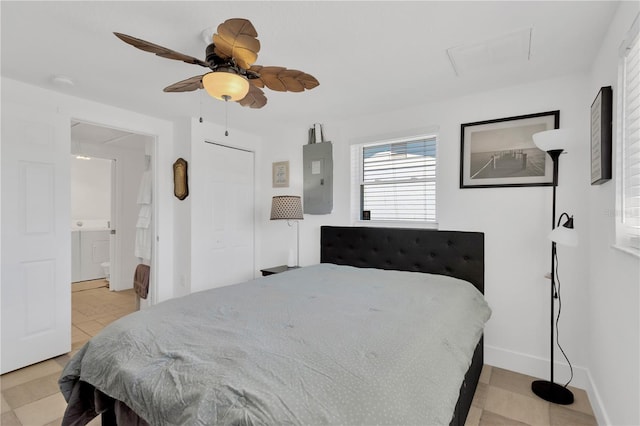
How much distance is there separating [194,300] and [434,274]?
6.54ft

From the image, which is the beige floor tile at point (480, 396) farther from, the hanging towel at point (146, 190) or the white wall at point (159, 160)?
the hanging towel at point (146, 190)

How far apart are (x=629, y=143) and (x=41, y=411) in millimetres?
3749

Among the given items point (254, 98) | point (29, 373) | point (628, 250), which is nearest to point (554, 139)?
point (628, 250)

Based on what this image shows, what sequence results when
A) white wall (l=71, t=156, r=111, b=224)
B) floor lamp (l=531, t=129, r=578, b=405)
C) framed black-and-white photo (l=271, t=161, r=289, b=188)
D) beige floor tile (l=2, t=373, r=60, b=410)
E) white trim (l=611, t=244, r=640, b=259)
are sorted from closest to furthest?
white trim (l=611, t=244, r=640, b=259) < floor lamp (l=531, t=129, r=578, b=405) < beige floor tile (l=2, t=373, r=60, b=410) < framed black-and-white photo (l=271, t=161, r=289, b=188) < white wall (l=71, t=156, r=111, b=224)

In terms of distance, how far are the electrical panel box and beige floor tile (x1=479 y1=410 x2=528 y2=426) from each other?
2.27 metres

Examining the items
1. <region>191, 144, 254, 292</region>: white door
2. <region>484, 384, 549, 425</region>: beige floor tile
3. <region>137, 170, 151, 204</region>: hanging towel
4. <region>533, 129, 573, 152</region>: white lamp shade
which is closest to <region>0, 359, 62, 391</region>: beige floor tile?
<region>191, 144, 254, 292</region>: white door

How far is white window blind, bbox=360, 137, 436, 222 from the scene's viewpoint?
3.04 meters

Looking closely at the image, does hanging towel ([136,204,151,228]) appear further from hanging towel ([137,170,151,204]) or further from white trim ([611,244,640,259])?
white trim ([611,244,640,259])

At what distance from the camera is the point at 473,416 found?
197 centimetres

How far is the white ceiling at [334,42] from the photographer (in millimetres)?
Answer: 1599

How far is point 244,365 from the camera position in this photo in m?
1.11

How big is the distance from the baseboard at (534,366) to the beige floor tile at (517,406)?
32 centimetres

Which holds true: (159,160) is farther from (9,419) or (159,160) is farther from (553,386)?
(553,386)

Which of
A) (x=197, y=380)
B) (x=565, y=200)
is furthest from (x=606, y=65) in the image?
(x=197, y=380)
